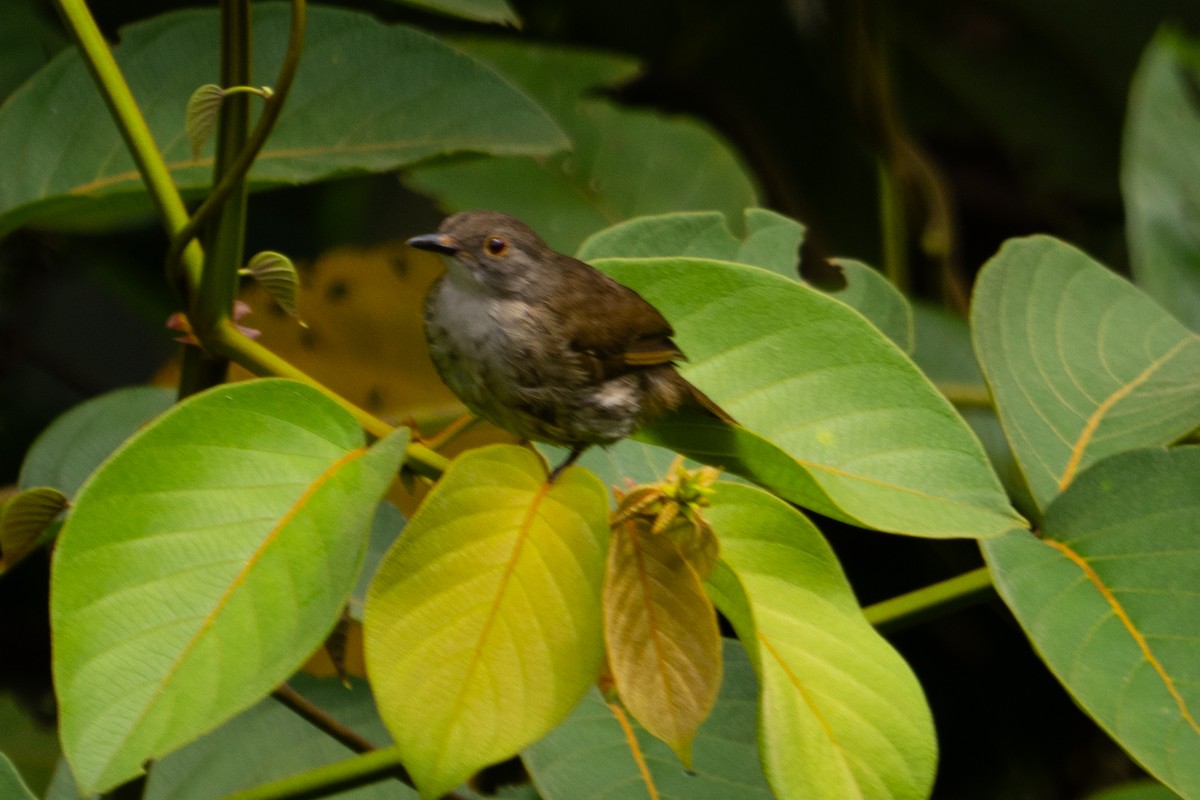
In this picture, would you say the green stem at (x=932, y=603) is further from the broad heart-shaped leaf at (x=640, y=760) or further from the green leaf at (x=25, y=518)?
the green leaf at (x=25, y=518)

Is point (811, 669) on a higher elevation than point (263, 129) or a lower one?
lower

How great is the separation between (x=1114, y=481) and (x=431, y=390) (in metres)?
1.26

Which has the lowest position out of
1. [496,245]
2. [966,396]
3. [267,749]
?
[267,749]

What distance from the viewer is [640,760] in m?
1.14

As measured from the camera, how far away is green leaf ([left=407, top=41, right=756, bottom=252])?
237cm

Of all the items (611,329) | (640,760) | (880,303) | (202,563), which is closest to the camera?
(202,563)

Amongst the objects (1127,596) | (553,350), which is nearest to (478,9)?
(553,350)

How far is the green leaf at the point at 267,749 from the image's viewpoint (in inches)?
50.5

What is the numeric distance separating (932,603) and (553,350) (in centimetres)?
45

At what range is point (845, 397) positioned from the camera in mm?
984

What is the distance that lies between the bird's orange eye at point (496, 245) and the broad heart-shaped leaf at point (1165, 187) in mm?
1332

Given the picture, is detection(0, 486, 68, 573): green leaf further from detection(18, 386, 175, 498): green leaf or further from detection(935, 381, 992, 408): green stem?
detection(935, 381, 992, 408): green stem

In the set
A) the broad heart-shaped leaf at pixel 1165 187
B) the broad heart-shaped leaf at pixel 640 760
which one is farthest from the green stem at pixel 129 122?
the broad heart-shaped leaf at pixel 1165 187

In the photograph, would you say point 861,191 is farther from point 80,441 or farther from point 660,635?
point 660,635
